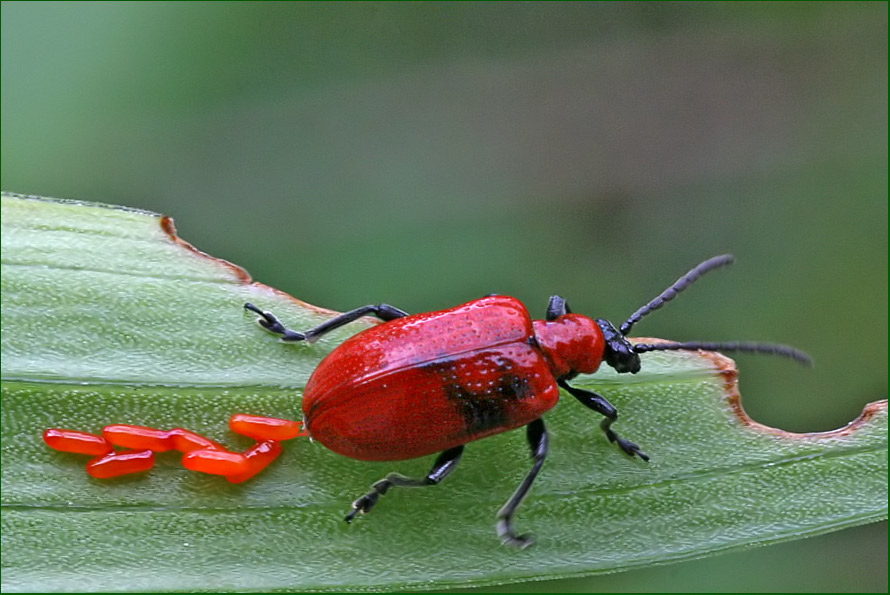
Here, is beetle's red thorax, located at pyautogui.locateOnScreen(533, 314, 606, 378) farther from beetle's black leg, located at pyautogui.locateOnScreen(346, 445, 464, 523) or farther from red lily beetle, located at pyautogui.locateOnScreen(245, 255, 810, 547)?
beetle's black leg, located at pyautogui.locateOnScreen(346, 445, 464, 523)

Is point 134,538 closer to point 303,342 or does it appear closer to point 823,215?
Answer: point 303,342

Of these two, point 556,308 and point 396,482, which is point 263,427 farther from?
point 556,308

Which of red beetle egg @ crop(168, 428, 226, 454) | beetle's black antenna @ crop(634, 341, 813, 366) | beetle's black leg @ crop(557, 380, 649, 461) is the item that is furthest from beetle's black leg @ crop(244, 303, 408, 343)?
beetle's black antenna @ crop(634, 341, 813, 366)

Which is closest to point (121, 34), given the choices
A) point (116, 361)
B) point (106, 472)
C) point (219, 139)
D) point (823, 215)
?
point (219, 139)

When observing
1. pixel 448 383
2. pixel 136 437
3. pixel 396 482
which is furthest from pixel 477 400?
pixel 136 437

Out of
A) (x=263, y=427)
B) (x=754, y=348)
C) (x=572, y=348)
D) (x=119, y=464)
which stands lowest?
(x=119, y=464)

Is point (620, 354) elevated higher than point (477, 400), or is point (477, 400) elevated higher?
point (620, 354)

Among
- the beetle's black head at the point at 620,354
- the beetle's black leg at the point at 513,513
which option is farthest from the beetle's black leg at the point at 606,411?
the beetle's black leg at the point at 513,513
